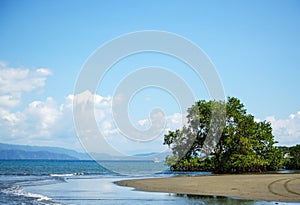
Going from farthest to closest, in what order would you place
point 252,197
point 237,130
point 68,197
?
point 237,130 → point 68,197 → point 252,197

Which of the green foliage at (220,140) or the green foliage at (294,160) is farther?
the green foliage at (294,160)

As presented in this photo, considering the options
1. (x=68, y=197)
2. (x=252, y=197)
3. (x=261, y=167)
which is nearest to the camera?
(x=252, y=197)

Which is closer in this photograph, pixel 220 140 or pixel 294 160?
pixel 220 140

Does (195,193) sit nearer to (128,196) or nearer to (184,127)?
(128,196)

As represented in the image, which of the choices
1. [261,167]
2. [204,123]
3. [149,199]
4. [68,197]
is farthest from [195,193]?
[261,167]

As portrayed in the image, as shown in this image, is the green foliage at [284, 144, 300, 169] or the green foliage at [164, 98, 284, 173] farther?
the green foliage at [284, 144, 300, 169]

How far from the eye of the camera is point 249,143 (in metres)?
63.5

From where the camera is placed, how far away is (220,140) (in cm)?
6284

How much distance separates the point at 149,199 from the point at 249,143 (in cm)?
3956

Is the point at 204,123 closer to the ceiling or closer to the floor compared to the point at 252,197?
closer to the ceiling

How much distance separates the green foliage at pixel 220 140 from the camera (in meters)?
62.2

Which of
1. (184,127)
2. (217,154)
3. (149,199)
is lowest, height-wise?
(149,199)

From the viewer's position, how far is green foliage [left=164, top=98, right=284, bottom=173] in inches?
2450

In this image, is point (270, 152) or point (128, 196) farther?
point (270, 152)
